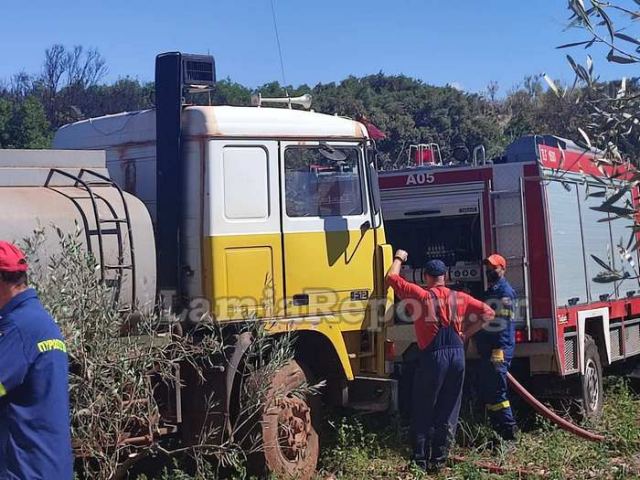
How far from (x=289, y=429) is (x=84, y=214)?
2.28m

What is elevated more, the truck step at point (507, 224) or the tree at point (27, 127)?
the tree at point (27, 127)

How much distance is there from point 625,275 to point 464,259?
666 centimetres

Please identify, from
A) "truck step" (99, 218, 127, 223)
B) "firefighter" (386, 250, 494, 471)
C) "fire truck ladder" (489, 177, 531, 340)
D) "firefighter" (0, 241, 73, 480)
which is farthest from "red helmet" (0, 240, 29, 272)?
"fire truck ladder" (489, 177, 531, 340)

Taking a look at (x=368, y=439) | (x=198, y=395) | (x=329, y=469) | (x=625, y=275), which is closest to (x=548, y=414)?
(x=368, y=439)

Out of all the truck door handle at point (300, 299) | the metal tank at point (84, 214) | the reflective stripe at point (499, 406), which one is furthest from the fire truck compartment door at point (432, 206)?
the metal tank at point (84, 214)

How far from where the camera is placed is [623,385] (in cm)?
1105

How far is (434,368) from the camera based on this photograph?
7.84m

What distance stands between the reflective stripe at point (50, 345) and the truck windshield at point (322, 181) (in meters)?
3.56

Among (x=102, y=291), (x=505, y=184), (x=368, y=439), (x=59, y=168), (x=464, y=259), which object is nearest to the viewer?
(x=102, y=291)

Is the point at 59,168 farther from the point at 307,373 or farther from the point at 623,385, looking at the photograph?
the point at 623,385

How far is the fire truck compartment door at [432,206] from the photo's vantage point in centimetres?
973

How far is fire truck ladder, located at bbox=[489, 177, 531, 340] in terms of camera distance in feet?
30.7

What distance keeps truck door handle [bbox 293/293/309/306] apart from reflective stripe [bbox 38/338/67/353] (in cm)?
346

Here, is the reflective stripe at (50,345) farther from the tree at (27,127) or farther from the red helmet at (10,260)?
the tree at (27,127)
